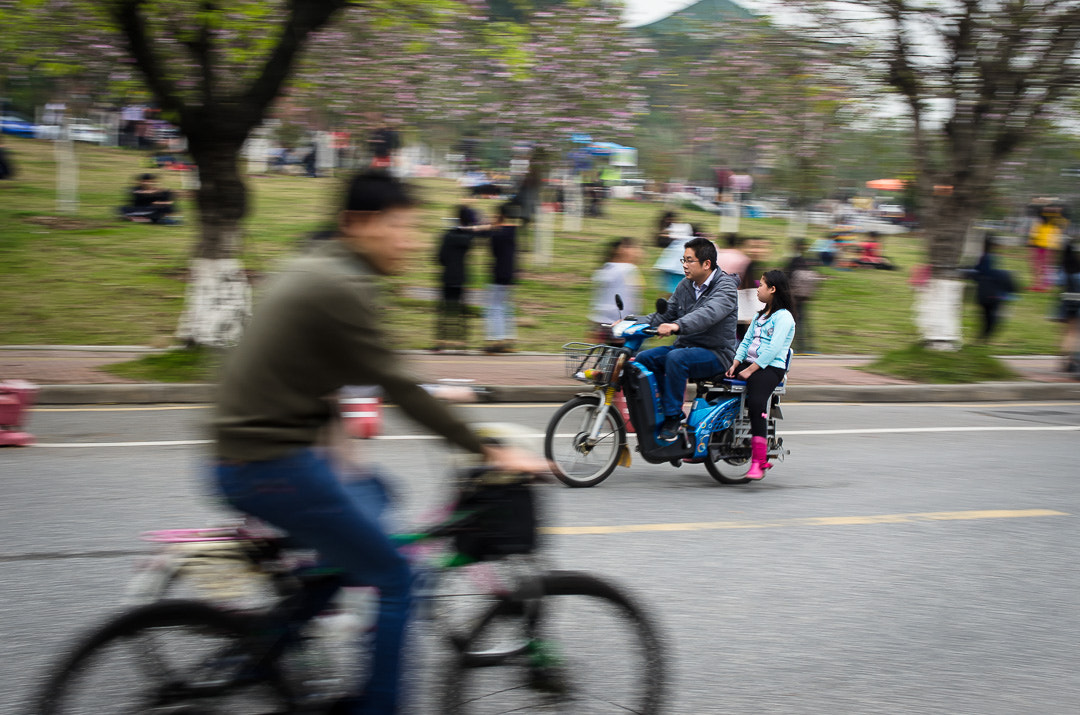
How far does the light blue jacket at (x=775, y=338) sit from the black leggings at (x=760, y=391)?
7cm

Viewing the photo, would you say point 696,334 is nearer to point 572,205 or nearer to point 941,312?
point 941,312

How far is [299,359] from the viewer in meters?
2.83

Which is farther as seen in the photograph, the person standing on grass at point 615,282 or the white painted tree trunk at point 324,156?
the white painted tree trunk at point 324,156

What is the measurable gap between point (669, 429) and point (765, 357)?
94cm

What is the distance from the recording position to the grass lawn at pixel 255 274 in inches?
596

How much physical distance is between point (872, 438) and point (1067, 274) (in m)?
7.56

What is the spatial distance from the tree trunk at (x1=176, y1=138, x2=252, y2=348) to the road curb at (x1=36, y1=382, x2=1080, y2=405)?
1.31m

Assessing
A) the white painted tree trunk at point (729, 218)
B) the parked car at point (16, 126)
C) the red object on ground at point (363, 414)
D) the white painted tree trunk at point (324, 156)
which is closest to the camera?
the red object on ground at point (363, 414)

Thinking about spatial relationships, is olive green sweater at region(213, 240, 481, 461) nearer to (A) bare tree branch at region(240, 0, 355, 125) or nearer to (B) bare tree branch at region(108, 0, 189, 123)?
(A) bare tree branch at region(240, 0, 355, 125)

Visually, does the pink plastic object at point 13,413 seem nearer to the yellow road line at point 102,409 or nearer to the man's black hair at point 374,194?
the yellow road line at point 102,409

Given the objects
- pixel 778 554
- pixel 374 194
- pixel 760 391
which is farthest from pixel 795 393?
pixel 374 194

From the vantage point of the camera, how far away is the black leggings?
7.94 m

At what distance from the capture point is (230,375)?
2875 mm

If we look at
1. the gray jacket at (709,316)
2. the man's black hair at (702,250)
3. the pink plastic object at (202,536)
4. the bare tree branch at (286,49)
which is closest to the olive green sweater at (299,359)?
the pink plastic object at (202,536)
